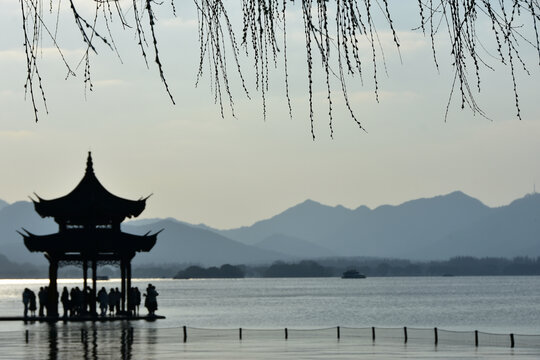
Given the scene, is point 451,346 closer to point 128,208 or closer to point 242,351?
point 242,351

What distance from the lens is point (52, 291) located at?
168 ft

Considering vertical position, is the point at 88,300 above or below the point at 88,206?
below

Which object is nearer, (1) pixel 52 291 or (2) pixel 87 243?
(2) pixel 87 243

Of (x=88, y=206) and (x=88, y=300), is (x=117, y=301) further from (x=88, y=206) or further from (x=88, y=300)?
(x=88, y=206)

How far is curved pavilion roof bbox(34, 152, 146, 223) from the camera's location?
50.3 meters

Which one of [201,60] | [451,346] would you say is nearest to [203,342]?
[451,346]

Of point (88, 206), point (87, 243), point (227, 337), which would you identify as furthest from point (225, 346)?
point (88, 206)

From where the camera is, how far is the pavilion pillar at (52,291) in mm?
50250

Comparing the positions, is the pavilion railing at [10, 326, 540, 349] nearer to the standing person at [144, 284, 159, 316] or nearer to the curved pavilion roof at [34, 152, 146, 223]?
the standing person at [144, 284, 159, 316]

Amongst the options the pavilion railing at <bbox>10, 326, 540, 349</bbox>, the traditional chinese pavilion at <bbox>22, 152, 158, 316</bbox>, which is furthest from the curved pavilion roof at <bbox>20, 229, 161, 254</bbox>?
the pavilion railing at <bbox>10, 326, 540, 349</bbox>

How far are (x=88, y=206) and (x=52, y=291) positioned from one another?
4.55m

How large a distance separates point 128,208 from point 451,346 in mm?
20203

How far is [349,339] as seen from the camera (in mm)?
40625

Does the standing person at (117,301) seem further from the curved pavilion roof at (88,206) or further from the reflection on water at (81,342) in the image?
the curved pavilion roof at (88,206)
